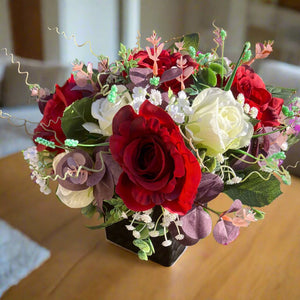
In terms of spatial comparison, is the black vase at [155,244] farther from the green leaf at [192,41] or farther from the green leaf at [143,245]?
the green leaf at [192,41]

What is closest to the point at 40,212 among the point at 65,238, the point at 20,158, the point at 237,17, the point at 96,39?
the point at 65,238

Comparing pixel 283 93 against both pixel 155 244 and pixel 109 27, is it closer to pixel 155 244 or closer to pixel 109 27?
pixel 155 244

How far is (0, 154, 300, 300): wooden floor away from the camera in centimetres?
57

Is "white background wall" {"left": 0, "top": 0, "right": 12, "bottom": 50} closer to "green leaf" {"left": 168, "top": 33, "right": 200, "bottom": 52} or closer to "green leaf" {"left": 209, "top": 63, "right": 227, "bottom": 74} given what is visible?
"green leaf" {"left": 168, "top": 33, "right": 200, "bottom": 52}

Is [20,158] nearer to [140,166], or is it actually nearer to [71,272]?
[71,272]

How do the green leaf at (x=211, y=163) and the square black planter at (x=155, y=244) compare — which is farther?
the square black planter at (x=155, y=244)

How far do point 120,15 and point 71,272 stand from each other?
2965mm

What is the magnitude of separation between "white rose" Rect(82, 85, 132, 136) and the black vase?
0.20 metres

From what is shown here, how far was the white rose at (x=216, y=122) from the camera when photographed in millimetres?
422

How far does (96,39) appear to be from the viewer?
3.14m

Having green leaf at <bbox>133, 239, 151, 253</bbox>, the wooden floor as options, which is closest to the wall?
the wooden floor

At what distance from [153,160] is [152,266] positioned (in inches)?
11.8

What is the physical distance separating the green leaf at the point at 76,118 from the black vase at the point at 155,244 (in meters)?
0.19

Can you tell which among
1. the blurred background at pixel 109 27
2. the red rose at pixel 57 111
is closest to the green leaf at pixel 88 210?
the red rose at pixel 57 111
